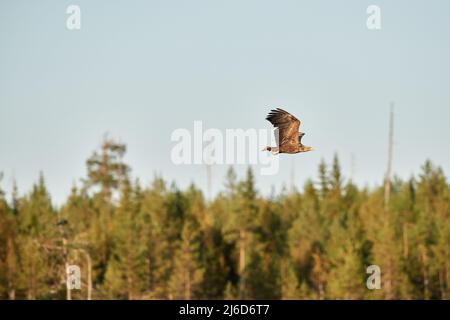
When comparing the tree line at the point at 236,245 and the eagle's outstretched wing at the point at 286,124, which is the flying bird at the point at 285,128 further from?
the tree line at the point at 236,245

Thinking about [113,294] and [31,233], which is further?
[31,233]

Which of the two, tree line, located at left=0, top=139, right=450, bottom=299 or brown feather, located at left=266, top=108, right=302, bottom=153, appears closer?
brown feather, located at left=266, top=108, right=302, bottom=153

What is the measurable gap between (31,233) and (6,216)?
5870mm

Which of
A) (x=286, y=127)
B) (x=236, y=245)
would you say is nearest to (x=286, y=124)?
(x=286, y=127)

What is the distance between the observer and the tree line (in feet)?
234

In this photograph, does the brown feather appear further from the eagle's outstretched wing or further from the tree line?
the tree line

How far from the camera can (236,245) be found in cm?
8031

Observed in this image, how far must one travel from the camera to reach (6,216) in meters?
81.2

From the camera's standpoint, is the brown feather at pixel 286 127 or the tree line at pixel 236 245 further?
the tree line at pixel 236 245

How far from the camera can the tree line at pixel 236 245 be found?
2805 inches

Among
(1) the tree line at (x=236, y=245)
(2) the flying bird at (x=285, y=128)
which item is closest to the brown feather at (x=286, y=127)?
(2) the flying bird at (x=285, y=128)

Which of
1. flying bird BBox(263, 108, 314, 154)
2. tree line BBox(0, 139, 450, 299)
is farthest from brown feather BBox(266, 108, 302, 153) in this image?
tree line BBox(0, 139, 450, 299)

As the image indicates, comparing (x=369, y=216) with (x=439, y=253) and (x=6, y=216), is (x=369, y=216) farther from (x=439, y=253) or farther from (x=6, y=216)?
(x=6, y=216)
